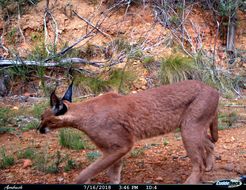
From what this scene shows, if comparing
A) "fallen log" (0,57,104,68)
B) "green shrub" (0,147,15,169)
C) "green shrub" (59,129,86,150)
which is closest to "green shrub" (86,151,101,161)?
"green shrub" (59,129,86,150)

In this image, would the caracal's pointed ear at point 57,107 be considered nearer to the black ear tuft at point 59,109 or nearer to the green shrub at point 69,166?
the black ear tuft at point 59,109

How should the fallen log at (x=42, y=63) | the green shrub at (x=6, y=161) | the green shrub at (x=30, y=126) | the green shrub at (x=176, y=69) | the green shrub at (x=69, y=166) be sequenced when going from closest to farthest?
the green shrub at (x=69, y=166) < the green shrub at (x=6, y=161) < the green shrub at (x=30, y=126) < the fallen log at (x=42, y=63) < the green shrub at (x=176, y=69)

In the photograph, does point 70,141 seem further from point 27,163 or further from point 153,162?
point 153,162

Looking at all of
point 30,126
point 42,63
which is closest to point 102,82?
point 42,63

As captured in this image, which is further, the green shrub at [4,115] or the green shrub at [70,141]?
the green shrub at [4,115]

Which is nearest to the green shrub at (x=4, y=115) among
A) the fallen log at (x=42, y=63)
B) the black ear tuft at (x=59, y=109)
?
the fallen log at (x=42, y=63)

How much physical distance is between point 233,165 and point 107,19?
6633 millimetres

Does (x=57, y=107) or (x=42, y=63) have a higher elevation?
(x=57, y=107)

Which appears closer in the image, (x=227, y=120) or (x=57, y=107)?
(x=57, y=107)

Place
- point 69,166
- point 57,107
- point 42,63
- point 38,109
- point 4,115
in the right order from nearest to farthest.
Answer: point 57,107 < point 69,166 < point 4,115 < point 38,109 < point 42,63

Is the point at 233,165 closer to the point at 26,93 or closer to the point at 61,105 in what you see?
the point at 61,105

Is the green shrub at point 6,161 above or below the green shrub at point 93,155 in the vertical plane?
above

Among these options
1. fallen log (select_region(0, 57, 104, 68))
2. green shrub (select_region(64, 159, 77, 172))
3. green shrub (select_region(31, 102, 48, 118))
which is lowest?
green shrub (select_region(31, 102, 48, 118))

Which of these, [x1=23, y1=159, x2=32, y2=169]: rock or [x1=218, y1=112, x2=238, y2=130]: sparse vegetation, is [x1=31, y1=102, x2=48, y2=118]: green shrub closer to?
[x1=23, y1=159, x2=32, y2=169]: rock
